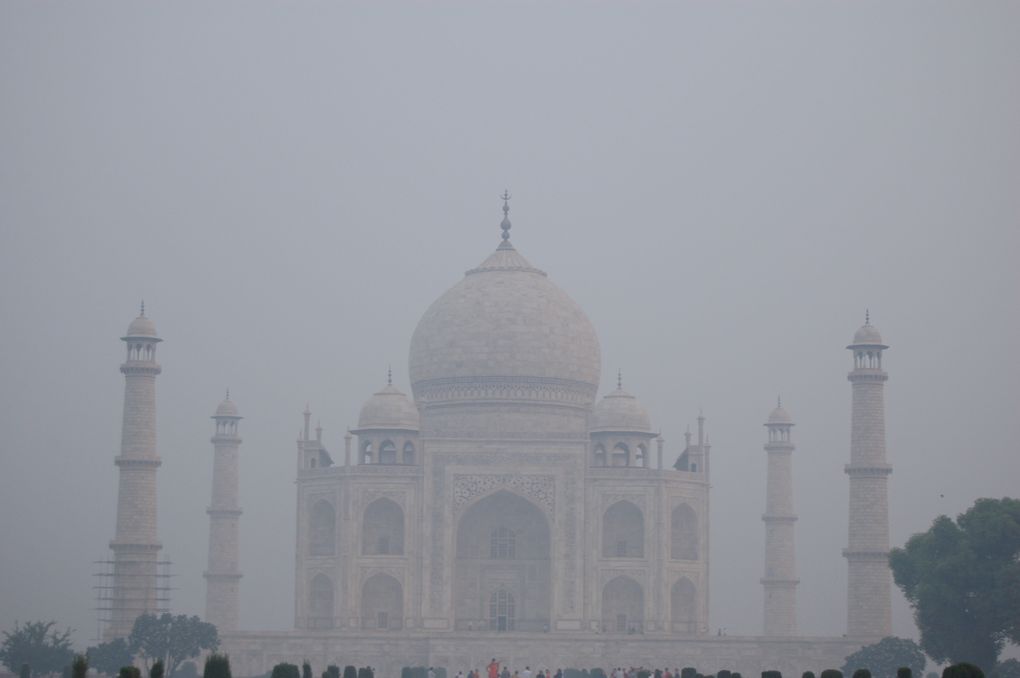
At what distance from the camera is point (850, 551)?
50.3 m

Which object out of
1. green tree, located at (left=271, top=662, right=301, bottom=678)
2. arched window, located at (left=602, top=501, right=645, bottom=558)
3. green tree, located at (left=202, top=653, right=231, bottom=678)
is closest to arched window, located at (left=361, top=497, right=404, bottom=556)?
arched window, located at (left=602, top=501, right=645, bottom=558)

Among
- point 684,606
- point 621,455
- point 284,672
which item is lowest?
point 284,672

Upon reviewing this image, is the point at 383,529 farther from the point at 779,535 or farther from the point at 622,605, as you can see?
the point at 779,535

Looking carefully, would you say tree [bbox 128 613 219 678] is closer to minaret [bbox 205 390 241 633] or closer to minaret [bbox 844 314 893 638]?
minaret [bbox 205 390 241 633]

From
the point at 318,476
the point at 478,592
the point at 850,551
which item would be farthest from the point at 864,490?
the point at 318,476

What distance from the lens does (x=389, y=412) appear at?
55.1 metres

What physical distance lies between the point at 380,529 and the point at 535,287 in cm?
856

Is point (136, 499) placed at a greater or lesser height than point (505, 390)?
lesser

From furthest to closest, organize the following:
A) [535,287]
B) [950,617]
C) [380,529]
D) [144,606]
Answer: [535,287], [380,529], [144,606], [950,617]

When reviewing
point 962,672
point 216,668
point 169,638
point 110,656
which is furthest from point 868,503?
point 216,668

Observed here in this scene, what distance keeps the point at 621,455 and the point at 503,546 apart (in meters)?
4.17

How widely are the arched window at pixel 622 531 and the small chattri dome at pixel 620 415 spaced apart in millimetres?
2472

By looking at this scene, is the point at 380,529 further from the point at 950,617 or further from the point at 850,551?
the point at 950,617

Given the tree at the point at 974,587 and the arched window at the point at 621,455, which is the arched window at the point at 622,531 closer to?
the arched window at the point at 621,455
